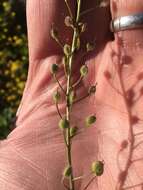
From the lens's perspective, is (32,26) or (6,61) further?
(6,61)

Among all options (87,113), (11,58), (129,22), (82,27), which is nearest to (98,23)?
(129,22)

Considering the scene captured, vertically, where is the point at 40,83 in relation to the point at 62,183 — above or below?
above

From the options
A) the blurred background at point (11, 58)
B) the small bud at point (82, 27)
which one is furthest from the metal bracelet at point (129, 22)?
the blurred background at point (11, 58)

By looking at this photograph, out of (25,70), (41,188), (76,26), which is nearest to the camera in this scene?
(76,26)

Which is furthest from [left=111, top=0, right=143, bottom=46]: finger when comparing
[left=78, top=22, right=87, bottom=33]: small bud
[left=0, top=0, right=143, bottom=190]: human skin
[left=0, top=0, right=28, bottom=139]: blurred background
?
[left=0, top=0, right=28, bottom=139]: blurred background

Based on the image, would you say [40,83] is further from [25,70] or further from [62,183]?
[25,70]

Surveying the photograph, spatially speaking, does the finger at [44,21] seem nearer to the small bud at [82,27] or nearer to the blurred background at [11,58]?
the small bud at [82,27]

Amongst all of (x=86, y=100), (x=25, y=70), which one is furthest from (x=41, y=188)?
(x=25, y=70)
